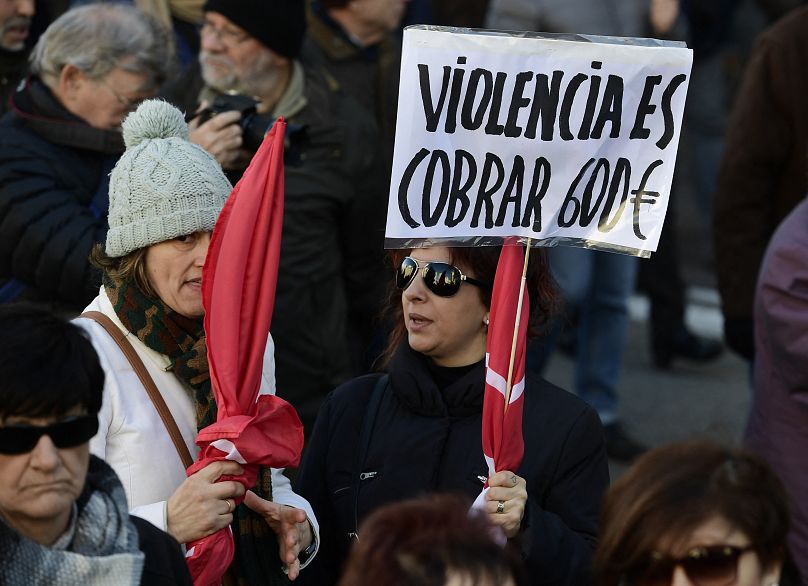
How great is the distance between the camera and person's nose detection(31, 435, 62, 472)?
249 centimetres

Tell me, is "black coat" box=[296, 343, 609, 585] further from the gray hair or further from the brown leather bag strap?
the gray hair

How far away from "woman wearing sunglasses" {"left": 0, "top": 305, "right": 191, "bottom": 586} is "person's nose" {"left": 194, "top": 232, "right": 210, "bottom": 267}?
0.87 m

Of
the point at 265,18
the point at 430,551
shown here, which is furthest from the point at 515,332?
the point at 265,18

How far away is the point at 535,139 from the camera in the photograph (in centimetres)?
343

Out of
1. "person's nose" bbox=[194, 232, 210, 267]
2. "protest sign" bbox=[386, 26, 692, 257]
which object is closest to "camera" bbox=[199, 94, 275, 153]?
"person's nose" bbox=[194, 232, 210, 267]

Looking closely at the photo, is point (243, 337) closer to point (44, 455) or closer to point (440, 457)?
point (440, 457)

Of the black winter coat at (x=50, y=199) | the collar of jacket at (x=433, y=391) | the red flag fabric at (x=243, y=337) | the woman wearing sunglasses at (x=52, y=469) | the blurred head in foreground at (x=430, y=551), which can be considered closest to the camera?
the blurred head in foreground at (x=430, y=551)

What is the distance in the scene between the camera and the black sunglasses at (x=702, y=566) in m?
2.67

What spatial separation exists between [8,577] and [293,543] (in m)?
0.99

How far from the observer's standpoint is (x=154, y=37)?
186 inches

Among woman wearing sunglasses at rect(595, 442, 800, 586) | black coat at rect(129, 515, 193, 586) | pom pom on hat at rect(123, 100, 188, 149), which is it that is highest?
pom pom on hat at rect(123, 100, 188, 149)

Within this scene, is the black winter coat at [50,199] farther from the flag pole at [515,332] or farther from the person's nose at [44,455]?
the person's nose at [44,455]

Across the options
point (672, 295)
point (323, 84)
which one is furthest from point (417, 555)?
point (672, 295)

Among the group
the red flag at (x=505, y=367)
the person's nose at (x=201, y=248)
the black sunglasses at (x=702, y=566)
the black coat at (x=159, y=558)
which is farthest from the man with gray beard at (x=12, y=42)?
the black sunglasses at (x=702, y=566)
